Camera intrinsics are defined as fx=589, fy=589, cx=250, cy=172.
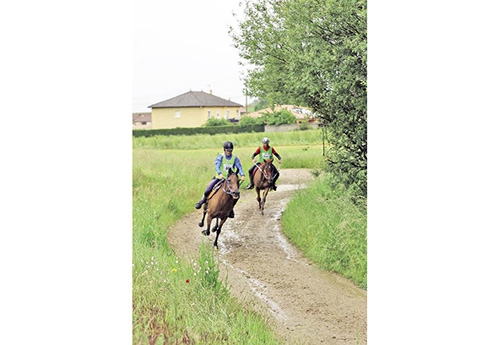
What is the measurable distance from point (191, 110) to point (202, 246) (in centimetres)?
144

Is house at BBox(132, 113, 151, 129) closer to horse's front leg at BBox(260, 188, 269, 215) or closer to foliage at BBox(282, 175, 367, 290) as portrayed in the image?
horse's front leg at BBox(260, 188, 269, 215)

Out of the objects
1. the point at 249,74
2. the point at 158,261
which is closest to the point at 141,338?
the point at 158,261

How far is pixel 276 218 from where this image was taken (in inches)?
245

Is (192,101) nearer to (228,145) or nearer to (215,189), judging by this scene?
(228,145)

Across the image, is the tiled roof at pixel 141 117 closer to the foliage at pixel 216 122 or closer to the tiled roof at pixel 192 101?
the tiled roof at pixel 192 101

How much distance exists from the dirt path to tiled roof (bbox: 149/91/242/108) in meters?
1.03

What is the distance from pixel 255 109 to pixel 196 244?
1561 mm

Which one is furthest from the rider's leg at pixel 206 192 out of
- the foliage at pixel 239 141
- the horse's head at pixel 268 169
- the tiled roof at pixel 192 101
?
the tiled roof at pixel 192 101

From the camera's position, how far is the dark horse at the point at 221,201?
5953mm

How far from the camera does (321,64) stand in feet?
19.0

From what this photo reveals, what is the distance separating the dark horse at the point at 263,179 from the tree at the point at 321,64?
0.69 m

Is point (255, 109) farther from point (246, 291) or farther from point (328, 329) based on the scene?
point (328, 329)

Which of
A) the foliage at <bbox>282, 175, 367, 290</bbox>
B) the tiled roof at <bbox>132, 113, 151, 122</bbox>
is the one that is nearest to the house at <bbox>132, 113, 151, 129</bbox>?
the tiled roof at <bbox>132, 113, 151, 122</bbox>

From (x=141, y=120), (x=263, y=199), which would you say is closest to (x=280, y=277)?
(x=263, y=199)
